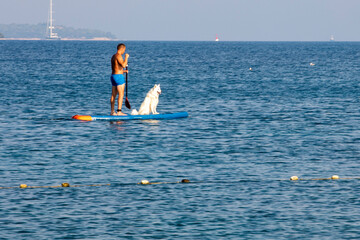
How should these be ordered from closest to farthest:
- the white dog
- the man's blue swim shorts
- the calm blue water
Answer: the calm blue water → the man's blue swim shorts → the white dog

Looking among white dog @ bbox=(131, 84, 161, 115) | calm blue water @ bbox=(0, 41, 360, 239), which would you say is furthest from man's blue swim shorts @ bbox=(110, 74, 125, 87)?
calm blue water @ bbox=(0, 41, 360, 239)

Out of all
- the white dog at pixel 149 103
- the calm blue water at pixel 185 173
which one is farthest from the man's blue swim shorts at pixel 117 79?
the calm blue water at pixel 185 173

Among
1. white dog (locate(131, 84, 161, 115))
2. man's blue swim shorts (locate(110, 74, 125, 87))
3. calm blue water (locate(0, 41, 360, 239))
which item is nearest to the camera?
calm blue water (locate(0, 41, 360, 239))

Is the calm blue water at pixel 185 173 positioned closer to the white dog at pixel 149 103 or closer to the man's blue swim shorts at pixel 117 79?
the white dog at pixel 149 103

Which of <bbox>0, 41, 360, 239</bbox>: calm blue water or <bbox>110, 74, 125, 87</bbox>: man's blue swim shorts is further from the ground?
<bbox>110, 74, 125, 87</bbox>: man's blue swim shorts

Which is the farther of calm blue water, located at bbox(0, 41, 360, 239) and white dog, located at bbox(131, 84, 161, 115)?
white dog, located at bbox(131, 84, 161, 115)

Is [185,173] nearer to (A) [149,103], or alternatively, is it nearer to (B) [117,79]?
(B) [117,79]

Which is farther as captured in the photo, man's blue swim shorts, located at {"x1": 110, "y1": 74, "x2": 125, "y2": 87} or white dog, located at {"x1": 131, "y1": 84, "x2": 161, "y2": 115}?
white dog, located at {"x1": 131, "y1": 84, "x2": 161, "y2": 115}

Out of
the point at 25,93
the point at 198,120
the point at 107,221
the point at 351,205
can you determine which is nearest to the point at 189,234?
the point at 107,221

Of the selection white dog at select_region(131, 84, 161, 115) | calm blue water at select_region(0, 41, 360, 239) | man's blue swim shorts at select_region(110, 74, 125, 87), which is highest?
man's blue swim shorts at select_region(110, 74, 125, 87)

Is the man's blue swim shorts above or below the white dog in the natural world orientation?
above

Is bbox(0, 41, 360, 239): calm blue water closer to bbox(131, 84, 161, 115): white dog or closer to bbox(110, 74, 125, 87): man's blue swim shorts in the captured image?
bbox(131, 84, 161, 115): white dog

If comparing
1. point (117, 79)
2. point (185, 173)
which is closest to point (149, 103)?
point (117, 79)

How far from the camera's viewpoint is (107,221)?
1202 cm
